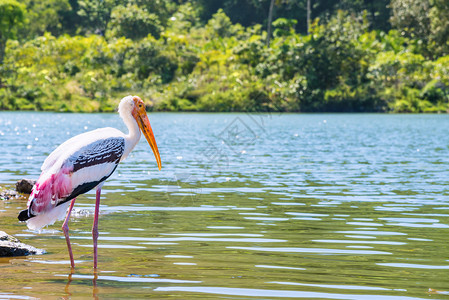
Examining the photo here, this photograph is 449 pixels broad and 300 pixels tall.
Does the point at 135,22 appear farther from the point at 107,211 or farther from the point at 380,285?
the point at 380,285

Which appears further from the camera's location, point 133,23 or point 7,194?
point 133,23

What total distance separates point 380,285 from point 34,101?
67.3 metres

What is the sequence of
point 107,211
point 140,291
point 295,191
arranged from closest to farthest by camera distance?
1. point 140,291
2. point 107,211
3. point 295,191

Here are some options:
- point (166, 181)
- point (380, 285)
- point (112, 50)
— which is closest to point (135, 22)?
point (112, 50)

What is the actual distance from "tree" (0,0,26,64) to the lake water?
176 ft

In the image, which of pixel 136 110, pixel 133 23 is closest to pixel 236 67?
pixel 133 23

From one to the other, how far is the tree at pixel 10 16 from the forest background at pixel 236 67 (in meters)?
0.09

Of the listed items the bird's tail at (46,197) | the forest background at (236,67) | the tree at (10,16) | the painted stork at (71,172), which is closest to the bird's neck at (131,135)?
the painted stork at (71,172)

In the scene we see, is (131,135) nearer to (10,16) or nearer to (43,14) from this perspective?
(10,16)

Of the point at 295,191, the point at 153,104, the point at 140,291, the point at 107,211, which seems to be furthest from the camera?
the point at 153,104

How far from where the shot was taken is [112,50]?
74.1 metres

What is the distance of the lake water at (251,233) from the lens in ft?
27.2

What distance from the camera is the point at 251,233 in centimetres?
1165

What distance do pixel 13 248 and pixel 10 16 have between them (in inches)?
2717
